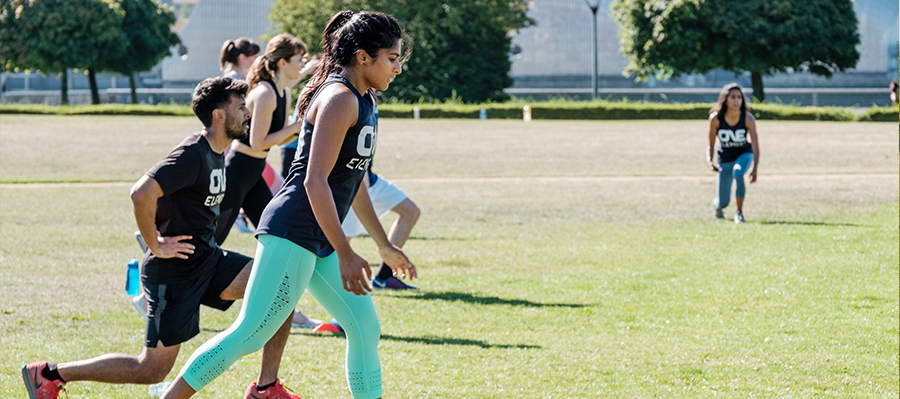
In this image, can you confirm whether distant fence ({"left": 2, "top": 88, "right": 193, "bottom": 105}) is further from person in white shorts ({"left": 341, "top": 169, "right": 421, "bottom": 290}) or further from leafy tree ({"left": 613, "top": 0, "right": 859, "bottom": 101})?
person in white shorts ({"left": 341, "top": 169, "right": 421, "bottom": 290})

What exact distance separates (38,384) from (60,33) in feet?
185

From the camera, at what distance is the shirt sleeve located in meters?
4.48

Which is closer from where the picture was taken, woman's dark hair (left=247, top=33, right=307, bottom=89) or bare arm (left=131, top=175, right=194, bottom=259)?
bare arm (left=131, top=175, right=194, bottom=259)

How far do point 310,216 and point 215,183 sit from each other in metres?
1.01

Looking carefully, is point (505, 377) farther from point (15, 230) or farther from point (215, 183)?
point (15, 230)

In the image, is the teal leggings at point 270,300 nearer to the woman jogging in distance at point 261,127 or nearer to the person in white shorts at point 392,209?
the woman jogging in distance at point 261,127

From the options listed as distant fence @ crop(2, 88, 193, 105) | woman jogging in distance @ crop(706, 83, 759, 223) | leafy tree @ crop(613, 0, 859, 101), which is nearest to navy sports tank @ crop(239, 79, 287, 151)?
woman jogging in distance @ crop(706, 83, 759, 223)

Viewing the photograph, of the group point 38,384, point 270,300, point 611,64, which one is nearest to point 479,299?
point 38,384

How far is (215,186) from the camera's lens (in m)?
4.73

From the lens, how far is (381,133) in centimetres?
3281

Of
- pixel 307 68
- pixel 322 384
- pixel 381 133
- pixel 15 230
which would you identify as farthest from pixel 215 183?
→ pixel 381 133

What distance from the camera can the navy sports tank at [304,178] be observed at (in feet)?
12.7

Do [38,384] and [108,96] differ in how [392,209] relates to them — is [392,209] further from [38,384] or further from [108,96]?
[108,96]

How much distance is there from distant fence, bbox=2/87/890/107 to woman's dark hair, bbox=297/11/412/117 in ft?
193
